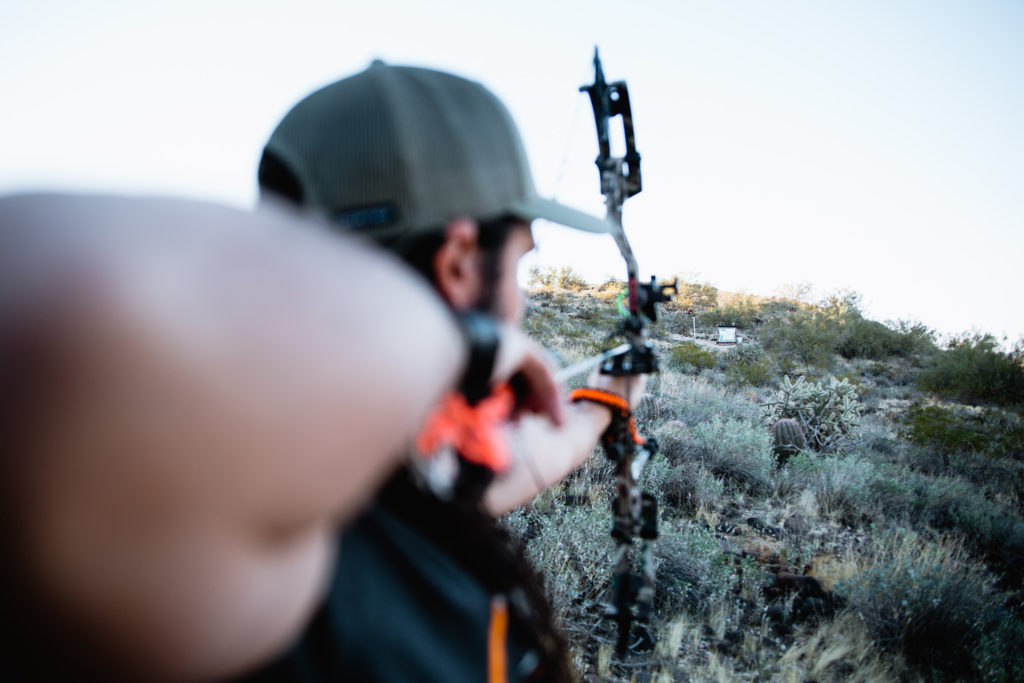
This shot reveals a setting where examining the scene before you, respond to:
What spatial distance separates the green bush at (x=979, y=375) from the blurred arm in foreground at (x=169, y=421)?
1693 centimetres

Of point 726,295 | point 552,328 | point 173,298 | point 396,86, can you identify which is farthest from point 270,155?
point 726,295

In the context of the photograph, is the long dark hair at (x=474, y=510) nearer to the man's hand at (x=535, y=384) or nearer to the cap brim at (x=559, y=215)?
the cap brim at (x=559, y=215)

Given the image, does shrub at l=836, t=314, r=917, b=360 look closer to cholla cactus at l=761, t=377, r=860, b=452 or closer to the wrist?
cholla cactus at l=761, t=377, r=860, b=452

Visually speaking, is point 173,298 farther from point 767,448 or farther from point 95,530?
point 767,448

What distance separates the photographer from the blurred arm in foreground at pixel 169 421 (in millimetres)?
397

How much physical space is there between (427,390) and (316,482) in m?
0.17

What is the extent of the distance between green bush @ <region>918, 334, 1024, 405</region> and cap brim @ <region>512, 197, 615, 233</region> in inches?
627

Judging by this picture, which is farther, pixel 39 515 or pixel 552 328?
pixel 552 328

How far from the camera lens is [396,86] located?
3.11 ft

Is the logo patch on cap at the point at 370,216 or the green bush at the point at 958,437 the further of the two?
the green bush at the point at 958,437

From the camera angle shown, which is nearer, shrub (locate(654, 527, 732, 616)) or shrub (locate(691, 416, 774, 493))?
shrub (locate(654, 527, 732, 616))

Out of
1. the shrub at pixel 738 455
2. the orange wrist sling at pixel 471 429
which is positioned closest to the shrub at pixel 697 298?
the shrub at pixel 738 455

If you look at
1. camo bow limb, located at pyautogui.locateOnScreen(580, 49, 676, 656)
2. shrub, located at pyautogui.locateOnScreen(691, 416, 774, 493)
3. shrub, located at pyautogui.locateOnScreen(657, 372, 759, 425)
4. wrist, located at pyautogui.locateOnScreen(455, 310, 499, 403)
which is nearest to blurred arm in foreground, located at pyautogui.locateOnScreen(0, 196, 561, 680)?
wrist, located at pyautogui.locateOnScreen(455, 310, 499, 403)

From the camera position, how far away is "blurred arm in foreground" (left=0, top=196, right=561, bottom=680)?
0.40 metres
